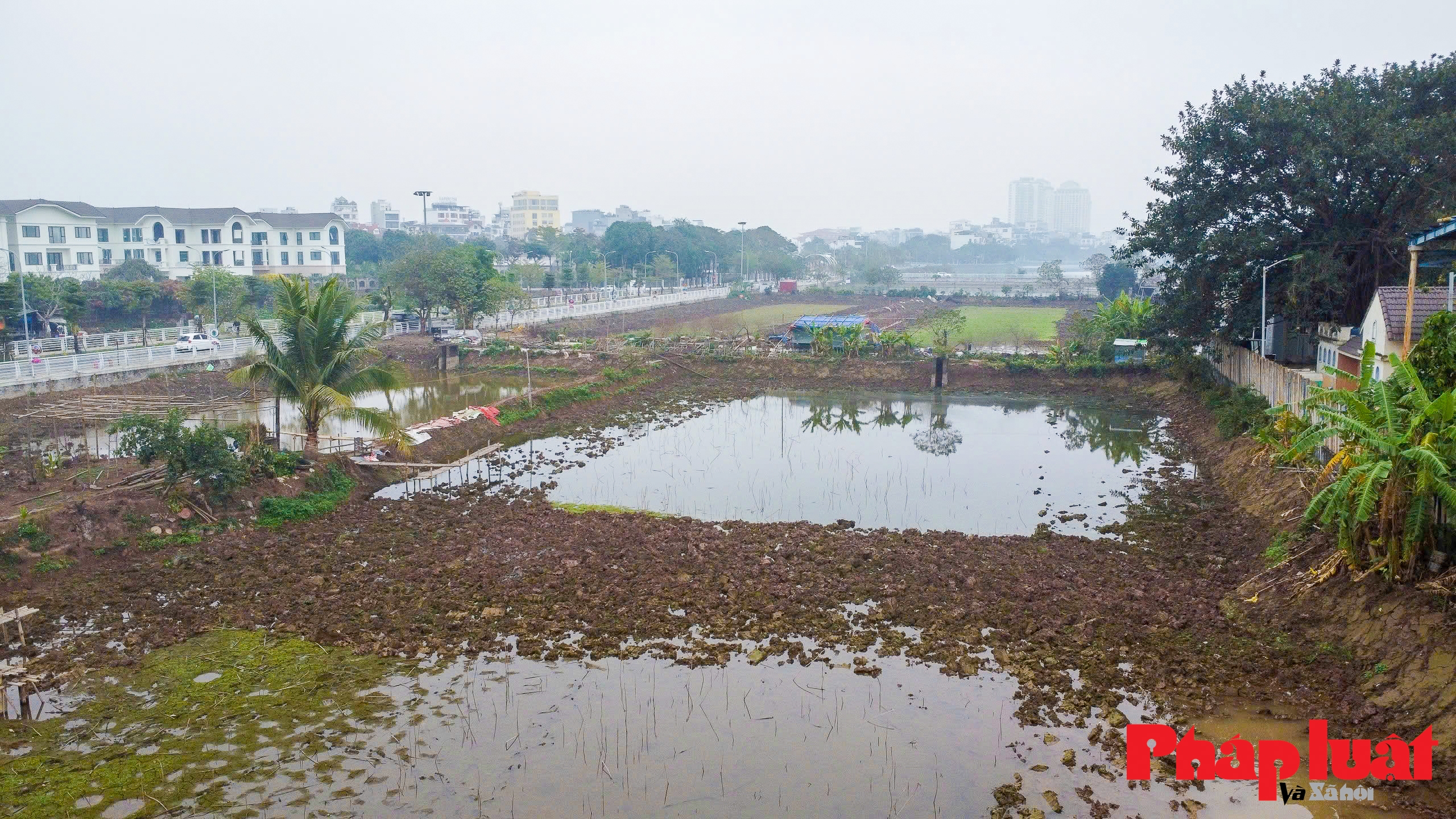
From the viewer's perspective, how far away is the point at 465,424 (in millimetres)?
24531

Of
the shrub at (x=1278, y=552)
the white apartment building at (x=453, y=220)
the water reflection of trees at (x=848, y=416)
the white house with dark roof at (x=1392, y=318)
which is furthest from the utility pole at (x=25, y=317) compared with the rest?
the white apartment building at (x=453, y=220)

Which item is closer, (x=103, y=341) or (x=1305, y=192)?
(x=1305, y=192)

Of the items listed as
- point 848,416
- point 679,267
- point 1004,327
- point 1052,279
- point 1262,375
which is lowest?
point 848,416

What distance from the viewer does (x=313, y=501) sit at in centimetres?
1761

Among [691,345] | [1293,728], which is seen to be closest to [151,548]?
[1293,728]

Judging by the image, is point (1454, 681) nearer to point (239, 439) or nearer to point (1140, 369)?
point (239, 439)

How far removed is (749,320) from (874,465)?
37.4 meters

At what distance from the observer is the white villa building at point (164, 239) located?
172 ft

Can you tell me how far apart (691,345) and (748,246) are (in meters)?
68.9

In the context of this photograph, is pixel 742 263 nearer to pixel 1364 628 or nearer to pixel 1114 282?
pixel 1114 282

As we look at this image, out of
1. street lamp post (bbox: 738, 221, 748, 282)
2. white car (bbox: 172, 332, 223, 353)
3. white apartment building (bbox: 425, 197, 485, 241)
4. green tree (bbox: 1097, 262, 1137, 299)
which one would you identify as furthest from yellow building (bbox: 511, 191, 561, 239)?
white car (bbox: 172, 332, 223, 353)

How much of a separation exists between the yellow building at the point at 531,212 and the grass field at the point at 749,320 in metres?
111

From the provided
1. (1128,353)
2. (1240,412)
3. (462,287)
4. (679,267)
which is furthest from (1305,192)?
(679,267)

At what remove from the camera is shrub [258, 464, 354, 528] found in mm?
16844
